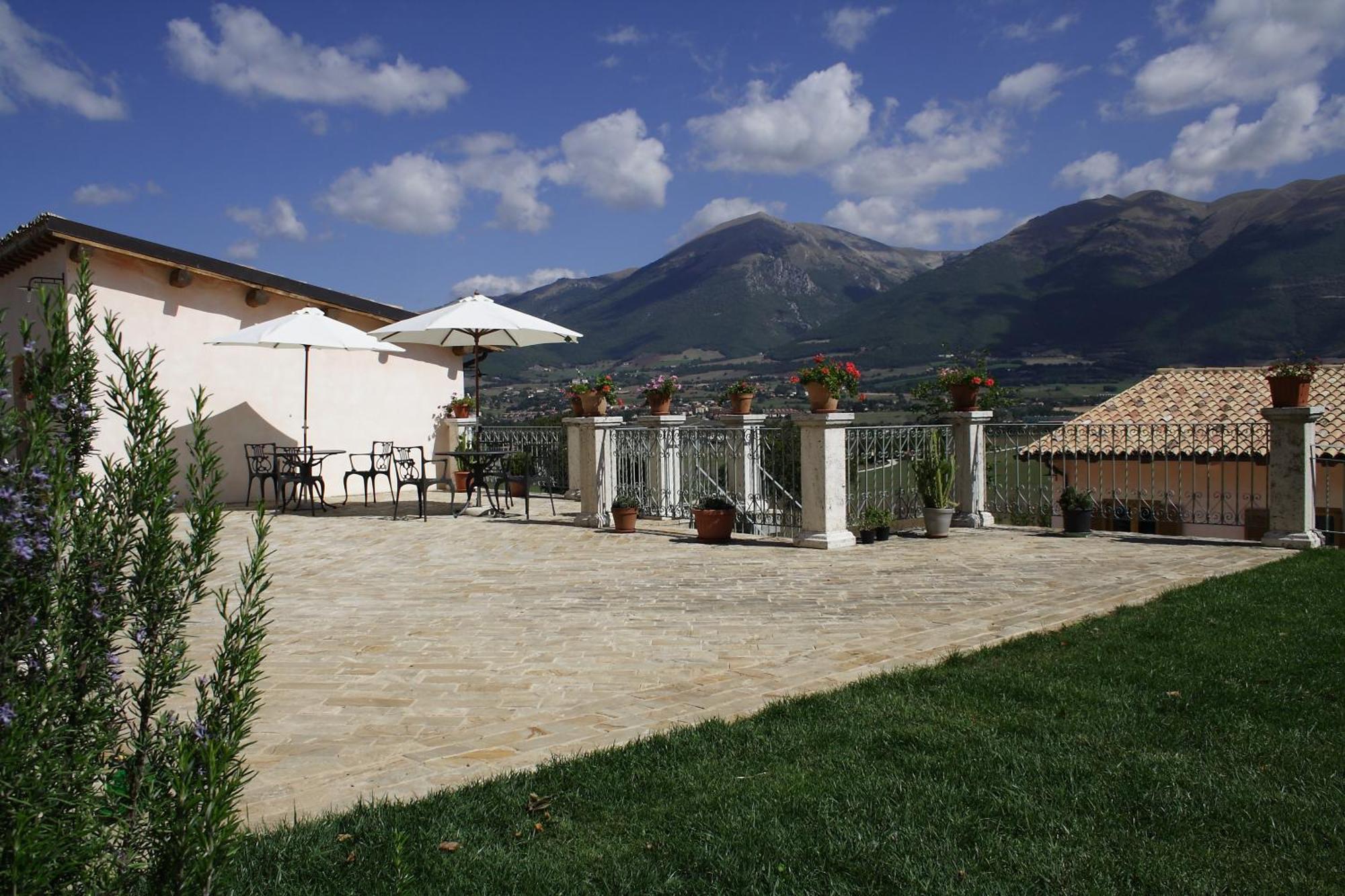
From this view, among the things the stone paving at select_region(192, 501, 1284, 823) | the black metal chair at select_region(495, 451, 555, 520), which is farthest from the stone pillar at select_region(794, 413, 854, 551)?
the black metal chair at select_region(495, 451, 555, 520)

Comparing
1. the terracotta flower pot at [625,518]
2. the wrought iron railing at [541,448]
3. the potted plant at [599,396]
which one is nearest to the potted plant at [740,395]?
the potted plant at [599,396]

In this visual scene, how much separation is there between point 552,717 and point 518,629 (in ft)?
6.21

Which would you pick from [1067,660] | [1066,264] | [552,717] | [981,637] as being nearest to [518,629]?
[552,717]

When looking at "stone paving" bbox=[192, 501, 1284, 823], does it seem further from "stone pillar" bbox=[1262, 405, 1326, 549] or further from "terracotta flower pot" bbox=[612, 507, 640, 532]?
"stone pillar" bbox=[1262, 405, 1326, 549]

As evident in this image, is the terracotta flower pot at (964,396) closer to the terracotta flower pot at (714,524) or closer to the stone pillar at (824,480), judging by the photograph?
the stone pillar at (824,480)

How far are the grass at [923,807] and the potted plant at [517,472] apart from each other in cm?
835

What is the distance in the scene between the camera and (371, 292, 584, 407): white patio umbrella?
12602 mm

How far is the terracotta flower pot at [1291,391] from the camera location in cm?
909

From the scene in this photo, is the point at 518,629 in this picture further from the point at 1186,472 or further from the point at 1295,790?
the point at 1186,472

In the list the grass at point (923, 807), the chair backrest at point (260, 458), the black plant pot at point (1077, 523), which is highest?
the chair backrest at point (260, 458)

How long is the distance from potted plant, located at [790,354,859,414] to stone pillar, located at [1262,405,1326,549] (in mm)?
3935

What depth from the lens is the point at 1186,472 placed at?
67.5ft

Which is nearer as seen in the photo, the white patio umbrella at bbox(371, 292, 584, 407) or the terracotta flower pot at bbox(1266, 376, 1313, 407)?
the terracotta flower pot at bbox(1266, 376, 1313, 407)

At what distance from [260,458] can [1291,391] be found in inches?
489
